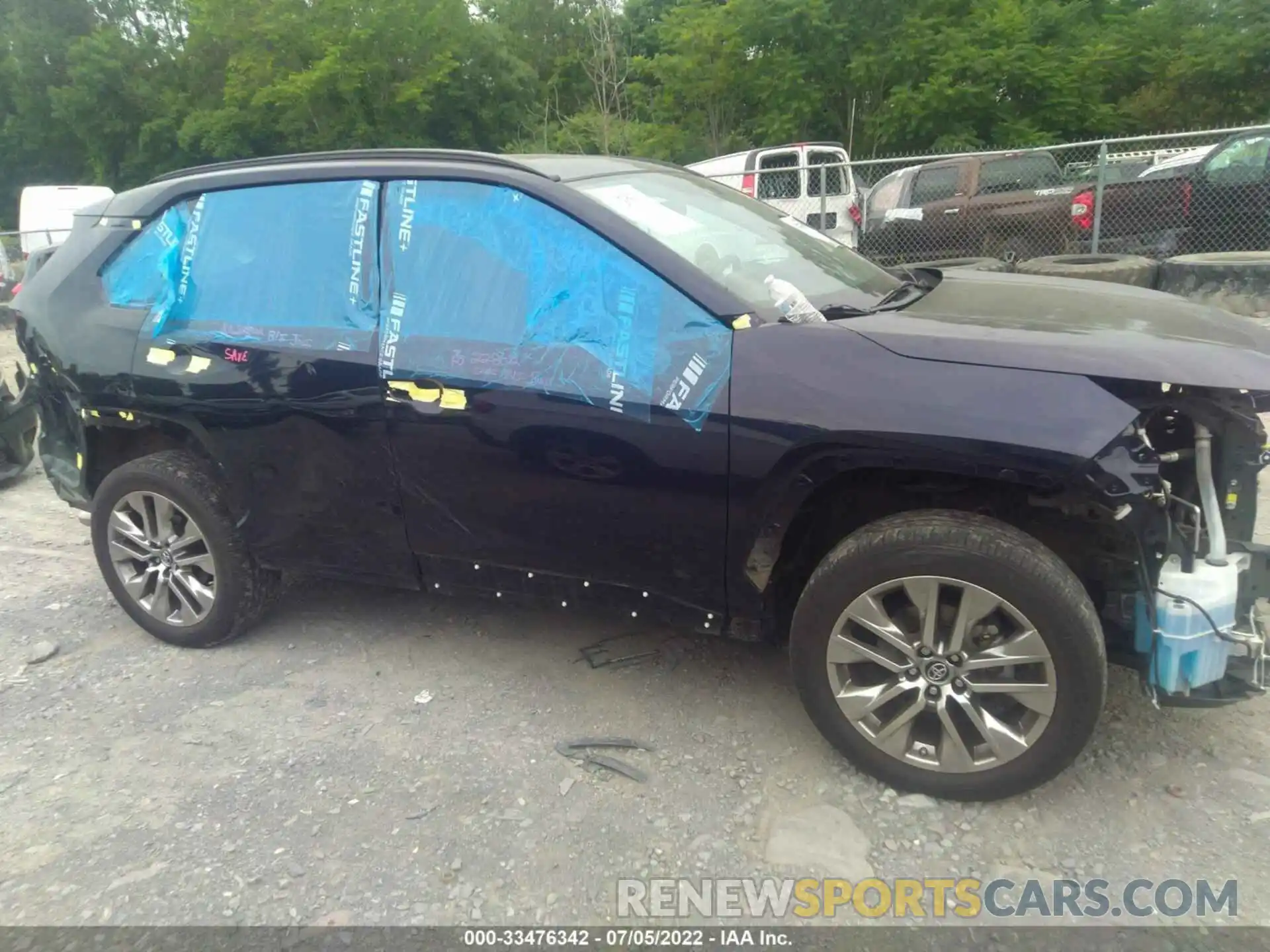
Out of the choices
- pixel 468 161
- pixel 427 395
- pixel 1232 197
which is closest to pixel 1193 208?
pixel 1232 197

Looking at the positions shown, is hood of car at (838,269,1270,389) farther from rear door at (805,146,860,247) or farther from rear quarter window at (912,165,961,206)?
rear quarter window at (912,165,961,206)

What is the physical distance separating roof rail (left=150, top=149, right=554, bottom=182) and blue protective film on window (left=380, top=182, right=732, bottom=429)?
105 mm

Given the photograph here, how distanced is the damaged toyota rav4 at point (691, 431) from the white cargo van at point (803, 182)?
825cm

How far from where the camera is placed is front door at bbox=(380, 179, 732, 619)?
107 inches

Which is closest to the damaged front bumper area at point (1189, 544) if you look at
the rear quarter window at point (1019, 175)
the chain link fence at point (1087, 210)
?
the chain link fence at point (1087, 210)

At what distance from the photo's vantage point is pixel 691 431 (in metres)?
2.68

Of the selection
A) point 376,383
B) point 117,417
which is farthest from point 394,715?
point 117,417

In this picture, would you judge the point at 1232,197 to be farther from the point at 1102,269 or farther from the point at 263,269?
the point at 263,269

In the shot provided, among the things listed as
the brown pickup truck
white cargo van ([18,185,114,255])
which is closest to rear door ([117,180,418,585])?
the brown pickup truck

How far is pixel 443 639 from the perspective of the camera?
382cm

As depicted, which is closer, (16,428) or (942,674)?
(942,674)

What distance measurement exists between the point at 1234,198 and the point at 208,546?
10403mm

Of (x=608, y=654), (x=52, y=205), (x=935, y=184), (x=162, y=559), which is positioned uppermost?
(x=52, y=205)

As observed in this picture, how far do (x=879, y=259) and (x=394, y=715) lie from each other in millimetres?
9402
